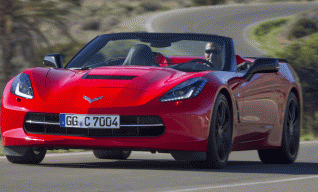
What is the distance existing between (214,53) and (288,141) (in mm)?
1674

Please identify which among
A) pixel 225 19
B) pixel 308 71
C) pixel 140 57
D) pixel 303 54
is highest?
pixel 140 57

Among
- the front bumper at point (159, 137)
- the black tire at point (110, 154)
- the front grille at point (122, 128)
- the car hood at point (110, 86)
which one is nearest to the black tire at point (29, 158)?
the front bumper at point (159, 137)

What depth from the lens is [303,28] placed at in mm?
49594

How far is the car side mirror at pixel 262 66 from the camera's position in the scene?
27.9 ft

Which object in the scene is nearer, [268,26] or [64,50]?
[64,50]

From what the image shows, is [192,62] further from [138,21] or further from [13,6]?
[138,21]

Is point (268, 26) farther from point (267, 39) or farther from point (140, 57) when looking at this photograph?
point (140, 57)

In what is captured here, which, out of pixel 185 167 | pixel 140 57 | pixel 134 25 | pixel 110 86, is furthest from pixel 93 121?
pixel 134 25

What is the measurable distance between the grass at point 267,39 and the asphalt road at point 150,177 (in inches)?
1273

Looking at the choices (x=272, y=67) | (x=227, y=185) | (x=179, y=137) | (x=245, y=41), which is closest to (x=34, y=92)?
(x=179, y=137)

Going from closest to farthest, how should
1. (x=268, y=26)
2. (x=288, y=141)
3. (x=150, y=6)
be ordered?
(x=288, y=141)
(x=268, y=26)
(x=150, y=6)

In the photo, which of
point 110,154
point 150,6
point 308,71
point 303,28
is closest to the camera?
point 110,154

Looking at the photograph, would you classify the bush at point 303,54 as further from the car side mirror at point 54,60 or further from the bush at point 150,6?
the bush at point 150,6

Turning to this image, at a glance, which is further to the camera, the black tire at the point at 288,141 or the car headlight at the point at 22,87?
the black tire at the point at 288,141
